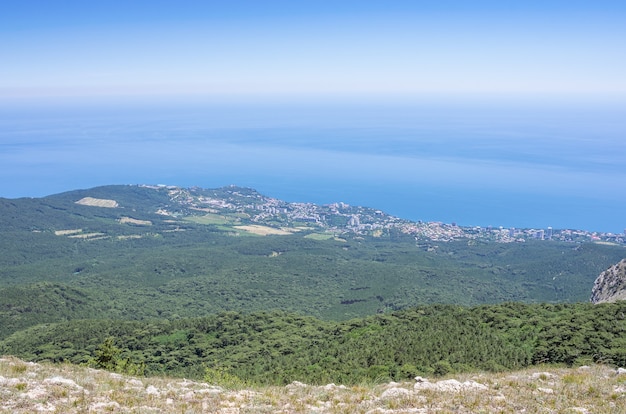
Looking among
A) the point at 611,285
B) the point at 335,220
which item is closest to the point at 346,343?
the point at 611,285

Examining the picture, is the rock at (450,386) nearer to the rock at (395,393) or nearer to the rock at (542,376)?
the rock at (395,393)

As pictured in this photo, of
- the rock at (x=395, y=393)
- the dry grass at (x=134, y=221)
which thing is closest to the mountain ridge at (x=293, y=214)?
the dry grass at (x=134, y=221)

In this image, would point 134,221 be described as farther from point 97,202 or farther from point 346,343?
point 346,343

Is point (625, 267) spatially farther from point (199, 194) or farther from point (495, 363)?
point (199, 194)

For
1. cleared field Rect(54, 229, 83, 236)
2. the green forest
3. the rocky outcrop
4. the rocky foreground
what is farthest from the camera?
cleared field Rect(54, 229, 83, 236)

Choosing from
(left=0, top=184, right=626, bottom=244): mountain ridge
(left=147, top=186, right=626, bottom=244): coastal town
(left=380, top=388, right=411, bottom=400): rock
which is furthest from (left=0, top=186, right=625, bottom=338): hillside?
(left=380, top=388, right=411, bottom=400): rock

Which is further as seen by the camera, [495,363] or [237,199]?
[237,199]

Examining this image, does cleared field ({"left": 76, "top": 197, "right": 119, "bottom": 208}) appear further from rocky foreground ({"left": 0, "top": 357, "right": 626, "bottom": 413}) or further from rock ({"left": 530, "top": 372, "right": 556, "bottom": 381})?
rock ({"left": 530, "top": 372, "right": 556, "bottom": 381})

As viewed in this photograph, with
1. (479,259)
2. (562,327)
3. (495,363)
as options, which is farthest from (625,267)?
(479,259)
